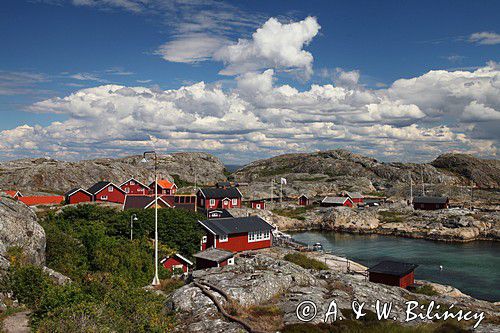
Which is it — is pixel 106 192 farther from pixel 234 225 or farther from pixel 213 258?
pixel 213 258

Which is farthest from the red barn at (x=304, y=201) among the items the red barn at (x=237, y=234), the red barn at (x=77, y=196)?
the red barn at (x=77, y=196)

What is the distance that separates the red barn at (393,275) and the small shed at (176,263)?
19.8 meters

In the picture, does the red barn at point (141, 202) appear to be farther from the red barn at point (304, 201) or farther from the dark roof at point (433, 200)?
the dark roof at point (433, 200)

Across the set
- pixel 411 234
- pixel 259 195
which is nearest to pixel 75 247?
pixel 411 234

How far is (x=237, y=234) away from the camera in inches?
1980

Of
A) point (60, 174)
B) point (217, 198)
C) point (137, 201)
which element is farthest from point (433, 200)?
point (60, 174)

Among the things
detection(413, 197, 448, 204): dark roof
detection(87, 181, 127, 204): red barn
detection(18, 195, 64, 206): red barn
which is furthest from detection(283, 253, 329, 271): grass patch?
detection(413, 197, 448, 204): dark roof

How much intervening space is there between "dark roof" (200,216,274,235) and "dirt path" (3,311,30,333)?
31586mm

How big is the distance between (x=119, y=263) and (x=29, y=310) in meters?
17.4

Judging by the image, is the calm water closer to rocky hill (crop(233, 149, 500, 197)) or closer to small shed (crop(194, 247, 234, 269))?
small shed (crop(194, 247, 234, 269))

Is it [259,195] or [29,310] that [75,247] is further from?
[259,195]

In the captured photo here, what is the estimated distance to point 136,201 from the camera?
60.3m

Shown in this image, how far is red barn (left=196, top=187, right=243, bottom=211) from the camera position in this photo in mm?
80750

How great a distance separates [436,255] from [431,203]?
44.8 m
